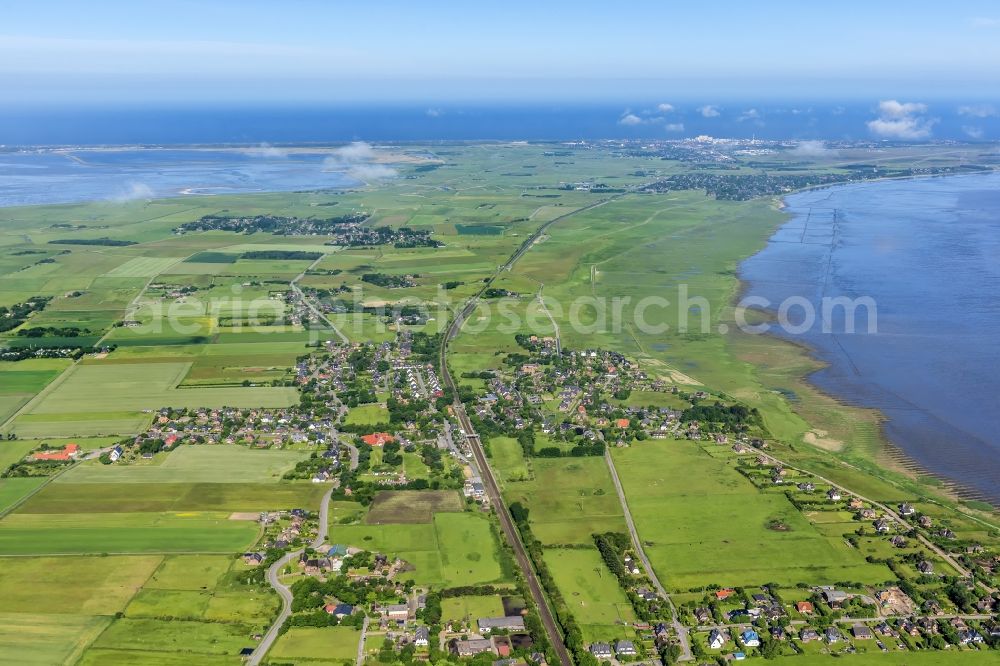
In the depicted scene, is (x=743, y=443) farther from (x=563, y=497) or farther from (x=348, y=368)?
(x=348, y=368)

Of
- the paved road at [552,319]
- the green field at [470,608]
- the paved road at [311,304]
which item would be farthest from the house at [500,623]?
the paved road at [311,304]

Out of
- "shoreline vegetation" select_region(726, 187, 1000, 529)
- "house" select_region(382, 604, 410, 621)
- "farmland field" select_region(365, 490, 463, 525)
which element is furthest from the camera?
"shoreline vegetation" select_region(726, 187, 1000, 529)

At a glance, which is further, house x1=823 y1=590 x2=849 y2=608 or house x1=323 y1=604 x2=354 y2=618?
house x1=823 y1=590 x2=849 y2=608

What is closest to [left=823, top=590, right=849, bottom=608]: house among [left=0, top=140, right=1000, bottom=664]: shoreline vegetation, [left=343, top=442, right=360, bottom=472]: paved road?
[left=0, top=140, right=1000, bottom=664]: shoreline vegetation

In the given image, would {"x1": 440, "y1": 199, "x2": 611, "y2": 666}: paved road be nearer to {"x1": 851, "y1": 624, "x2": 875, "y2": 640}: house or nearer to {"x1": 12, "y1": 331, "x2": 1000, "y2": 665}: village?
{"x1": 12, "y1": 331, "x2": 1000, "y2": 665}: village

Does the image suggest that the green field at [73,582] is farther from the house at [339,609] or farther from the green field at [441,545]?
the green field at [441,545]

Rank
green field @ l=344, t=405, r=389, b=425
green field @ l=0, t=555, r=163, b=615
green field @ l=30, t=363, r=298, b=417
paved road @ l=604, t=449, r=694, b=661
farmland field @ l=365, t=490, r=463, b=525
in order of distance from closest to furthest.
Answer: paved road @ l=604, t=449, r=694, b=661, green field @ l=0, t=555, r=163, b=615, farmland field @ l=365, t=490, r=463, b=525, green field @ l=344, t=405, r=389, b=425, green field @ l=30, t=363, r=298, b=417
